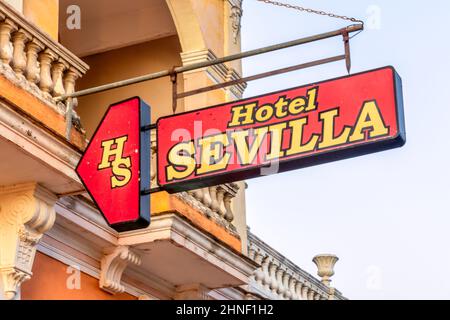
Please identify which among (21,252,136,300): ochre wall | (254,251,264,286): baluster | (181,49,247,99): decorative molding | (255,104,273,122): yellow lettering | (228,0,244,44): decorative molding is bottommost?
(21,252,136,300): ochre wall

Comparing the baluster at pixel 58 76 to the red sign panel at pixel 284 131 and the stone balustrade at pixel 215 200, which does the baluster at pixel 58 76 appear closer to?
the red sign panel at pixel 284 131

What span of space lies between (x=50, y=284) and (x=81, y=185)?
3.99 feet

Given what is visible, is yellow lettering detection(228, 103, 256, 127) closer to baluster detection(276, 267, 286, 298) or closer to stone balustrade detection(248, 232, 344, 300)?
stone balustrade detection(248, 232, 344, 300)

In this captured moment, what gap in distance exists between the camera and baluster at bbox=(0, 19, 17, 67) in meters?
9.83

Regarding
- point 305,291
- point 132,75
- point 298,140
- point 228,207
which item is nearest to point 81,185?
point 298,140

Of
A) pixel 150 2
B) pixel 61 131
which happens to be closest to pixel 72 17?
pixel 150 2

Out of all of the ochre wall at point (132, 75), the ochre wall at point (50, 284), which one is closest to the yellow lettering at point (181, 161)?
the ochre wall at point (50, 284)

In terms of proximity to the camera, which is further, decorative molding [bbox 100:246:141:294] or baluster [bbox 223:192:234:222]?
baluster [bbox 223:192:234:222]

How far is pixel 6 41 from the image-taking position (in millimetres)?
9891

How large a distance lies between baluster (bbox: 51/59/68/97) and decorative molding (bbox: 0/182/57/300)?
89 centimetres

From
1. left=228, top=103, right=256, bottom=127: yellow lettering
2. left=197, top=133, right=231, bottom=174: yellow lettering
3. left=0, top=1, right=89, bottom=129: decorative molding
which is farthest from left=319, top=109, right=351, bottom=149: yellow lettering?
left=0, top=1, right=89, bottom=129: decorative molding

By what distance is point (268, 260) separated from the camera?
50.5 feet
